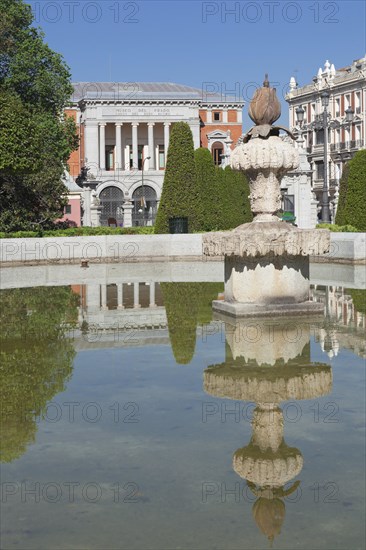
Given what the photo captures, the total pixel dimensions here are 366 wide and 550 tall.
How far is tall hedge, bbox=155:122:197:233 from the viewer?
33.1 meters

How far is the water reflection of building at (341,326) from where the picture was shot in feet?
33.0

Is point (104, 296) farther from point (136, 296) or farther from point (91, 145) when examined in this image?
point (91, 145)

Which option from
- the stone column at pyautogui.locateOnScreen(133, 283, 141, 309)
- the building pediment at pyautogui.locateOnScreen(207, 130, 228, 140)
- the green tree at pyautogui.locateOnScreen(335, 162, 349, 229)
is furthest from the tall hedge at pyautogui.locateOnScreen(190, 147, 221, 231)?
the building pediment at pyautogui.locateOnScreen(207, 130, 228, 140)

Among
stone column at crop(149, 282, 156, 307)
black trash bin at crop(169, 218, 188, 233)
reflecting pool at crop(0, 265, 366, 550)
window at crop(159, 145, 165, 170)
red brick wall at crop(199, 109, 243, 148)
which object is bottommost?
reflecting pool at crop(0, 265, 366, 550)

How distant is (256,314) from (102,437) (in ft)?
20.2

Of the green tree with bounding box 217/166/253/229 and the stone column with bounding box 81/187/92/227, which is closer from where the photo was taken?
the green tree with bounding box 217/166/253/229

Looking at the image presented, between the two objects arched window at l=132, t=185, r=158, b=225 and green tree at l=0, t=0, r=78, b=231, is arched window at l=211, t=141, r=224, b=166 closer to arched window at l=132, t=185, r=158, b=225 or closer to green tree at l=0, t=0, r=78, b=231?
arched window at l=132, t=185, r=158, b=225

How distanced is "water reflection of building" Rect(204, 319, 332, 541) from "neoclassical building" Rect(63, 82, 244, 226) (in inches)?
2599

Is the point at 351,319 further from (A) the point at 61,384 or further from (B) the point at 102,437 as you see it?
(B) the point at 102,437

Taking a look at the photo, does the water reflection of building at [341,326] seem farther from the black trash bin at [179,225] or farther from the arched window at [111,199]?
the arched window at [111,199]

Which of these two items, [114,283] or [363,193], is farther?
[363,193]

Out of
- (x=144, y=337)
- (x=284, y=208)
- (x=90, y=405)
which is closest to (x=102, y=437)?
(x=90, y=405)

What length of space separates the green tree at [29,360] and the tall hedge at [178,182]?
17247mm

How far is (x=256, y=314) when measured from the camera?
12336mm
